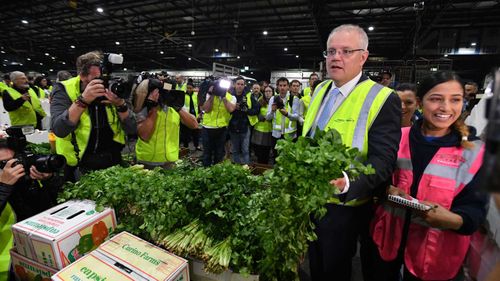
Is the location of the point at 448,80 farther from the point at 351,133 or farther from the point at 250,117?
the point at 250,117

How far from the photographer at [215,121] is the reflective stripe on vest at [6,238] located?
2937 millimetres

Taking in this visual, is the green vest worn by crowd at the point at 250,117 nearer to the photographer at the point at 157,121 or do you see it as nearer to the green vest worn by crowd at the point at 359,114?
the photographer at the point at 157,121

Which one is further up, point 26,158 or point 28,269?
point 26,158

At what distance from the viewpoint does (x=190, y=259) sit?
1397 millimetres

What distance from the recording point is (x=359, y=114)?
135 cm

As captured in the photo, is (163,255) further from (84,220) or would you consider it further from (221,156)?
(221,156)

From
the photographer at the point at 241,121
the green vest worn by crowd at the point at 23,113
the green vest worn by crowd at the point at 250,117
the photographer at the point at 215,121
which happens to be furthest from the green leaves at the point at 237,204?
the green vest worn by crowd at the point at 23,113

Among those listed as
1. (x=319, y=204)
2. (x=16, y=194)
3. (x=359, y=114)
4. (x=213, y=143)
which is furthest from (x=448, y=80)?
(x=213, y=143)

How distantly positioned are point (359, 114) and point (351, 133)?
4.3 inches

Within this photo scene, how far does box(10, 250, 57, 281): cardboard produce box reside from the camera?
51.9 inches

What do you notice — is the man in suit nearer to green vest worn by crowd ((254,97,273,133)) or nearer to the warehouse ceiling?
green vest worn by crowd ((254,97,273,133))

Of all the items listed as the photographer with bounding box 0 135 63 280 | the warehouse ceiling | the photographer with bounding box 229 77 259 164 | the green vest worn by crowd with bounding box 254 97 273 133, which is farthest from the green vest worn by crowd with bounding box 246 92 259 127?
the warehouse ceiling

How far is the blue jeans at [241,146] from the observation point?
4.83 metres

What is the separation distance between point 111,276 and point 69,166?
1314 mm
